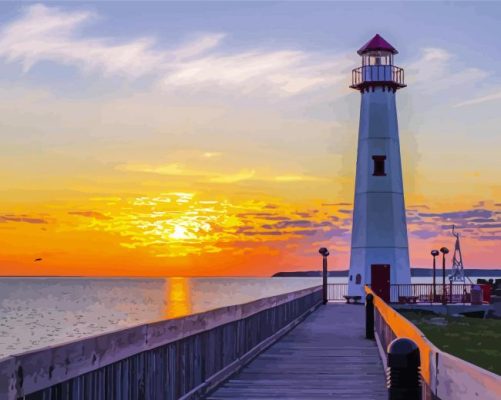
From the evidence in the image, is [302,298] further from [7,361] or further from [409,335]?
[7,361]

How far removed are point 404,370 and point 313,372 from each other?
9.19 metres

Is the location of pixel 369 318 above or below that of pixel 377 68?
below

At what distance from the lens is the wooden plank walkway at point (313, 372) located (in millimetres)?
12844

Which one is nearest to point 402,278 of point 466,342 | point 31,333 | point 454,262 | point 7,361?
point 466,342

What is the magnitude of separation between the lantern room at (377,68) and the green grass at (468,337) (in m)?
12.8

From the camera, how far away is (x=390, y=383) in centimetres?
675

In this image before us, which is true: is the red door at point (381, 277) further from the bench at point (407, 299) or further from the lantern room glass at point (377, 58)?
the lantern room glass at point (377, 58)

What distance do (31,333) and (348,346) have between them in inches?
2718

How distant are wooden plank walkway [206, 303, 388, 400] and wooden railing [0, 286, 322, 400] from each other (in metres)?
0.39

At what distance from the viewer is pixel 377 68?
4931 centimetres

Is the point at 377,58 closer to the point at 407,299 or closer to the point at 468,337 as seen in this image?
the point at 407,299

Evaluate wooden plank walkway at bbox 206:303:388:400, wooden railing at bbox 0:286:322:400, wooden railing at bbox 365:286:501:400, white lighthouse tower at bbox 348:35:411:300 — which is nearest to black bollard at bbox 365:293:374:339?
wooden plank walkway at bbox 206:303:388:400

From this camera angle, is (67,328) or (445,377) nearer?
(445,377)

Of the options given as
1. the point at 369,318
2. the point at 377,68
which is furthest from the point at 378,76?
the point at 369,318
